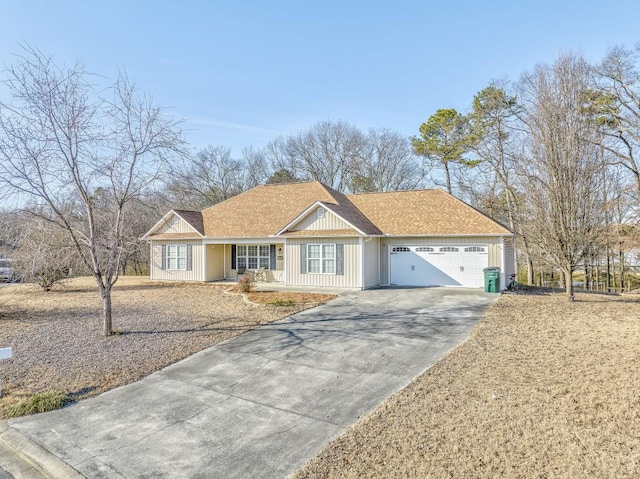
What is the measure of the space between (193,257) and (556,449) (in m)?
20.2

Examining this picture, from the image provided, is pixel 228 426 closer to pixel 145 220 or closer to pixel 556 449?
pixel 556 449

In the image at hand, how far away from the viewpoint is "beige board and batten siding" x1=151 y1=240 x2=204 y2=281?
21531 mm

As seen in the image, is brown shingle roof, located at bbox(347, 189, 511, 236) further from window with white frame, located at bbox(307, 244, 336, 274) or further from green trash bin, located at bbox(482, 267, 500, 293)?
window with white frame, located at bbox(307, 244, 336, 274)

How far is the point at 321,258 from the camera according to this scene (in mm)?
18281

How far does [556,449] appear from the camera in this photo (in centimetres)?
388

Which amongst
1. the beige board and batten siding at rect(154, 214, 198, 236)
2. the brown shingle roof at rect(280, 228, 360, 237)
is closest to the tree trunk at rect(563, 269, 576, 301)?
the brown shingle roof at rect(280, 228, 360, 237)

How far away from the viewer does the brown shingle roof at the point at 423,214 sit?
58.0ft

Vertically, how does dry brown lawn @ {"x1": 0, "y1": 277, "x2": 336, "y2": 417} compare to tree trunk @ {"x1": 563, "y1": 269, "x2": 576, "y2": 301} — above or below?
below

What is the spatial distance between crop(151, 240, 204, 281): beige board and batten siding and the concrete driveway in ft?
41.8

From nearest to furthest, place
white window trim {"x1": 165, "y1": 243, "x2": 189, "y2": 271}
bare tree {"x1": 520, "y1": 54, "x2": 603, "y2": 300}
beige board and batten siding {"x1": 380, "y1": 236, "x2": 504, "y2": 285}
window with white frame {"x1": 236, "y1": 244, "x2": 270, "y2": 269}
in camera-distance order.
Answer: bare tree {"x1": 520, "y1": 54, "x2": 603, "y2": 300}
beige board and batten siding {"x1": 380, "y1": 236, "x2": 504, "y2": 285}
window with white frame {"x1": 236, "y1": 244, "x2": 270, "y2": 269}
white window trim {"x1": 165, "y1": 243, "x2": 189, "y2": 271}

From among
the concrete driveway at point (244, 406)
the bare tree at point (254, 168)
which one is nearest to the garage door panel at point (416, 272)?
the concrete driveway at point (244, 406)

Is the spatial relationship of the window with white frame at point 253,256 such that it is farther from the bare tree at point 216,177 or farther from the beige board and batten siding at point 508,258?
the bare tree at point 216,177

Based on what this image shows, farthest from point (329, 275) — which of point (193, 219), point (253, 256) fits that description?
point (193, 219)

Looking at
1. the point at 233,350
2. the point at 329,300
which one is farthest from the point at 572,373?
the point at 329,300
